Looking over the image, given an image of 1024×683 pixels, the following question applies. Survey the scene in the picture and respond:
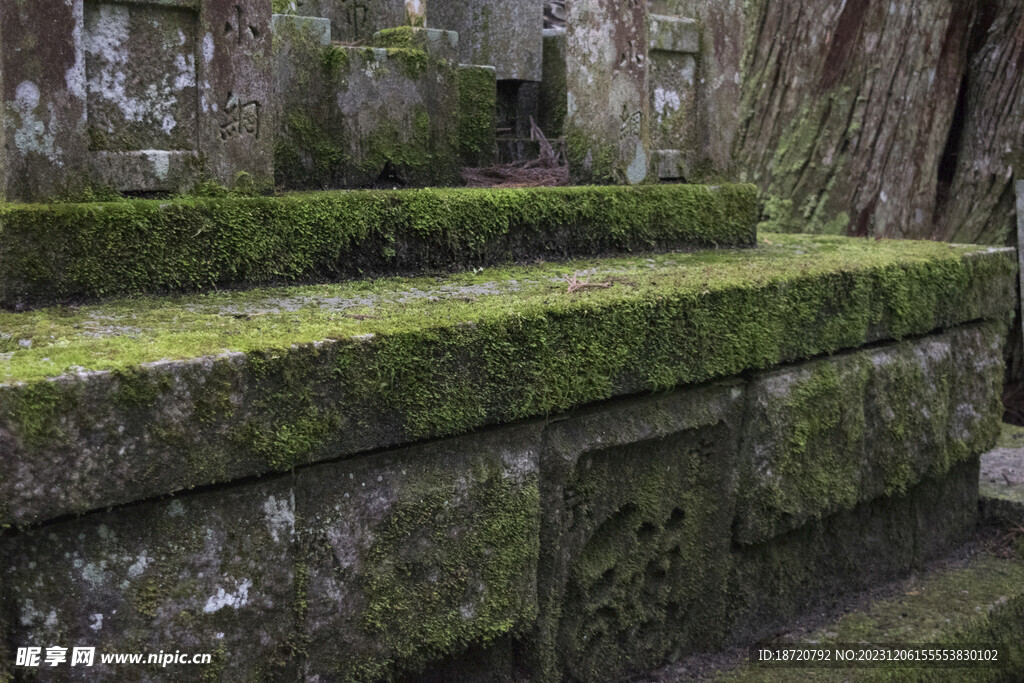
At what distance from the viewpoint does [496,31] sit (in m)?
4.62

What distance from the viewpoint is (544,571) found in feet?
7.57

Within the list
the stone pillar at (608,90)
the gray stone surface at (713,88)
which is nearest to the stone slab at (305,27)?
the stone pillar at (608,90)

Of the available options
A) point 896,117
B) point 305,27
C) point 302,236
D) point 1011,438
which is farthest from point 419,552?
point 896,117

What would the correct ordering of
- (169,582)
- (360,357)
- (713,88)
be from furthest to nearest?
(713,88) → (360,357) → (169,582)

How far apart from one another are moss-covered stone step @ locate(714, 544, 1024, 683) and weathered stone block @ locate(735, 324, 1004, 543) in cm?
38

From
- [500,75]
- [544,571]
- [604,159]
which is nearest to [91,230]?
[544,571]

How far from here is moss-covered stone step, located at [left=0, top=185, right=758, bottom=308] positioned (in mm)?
2215

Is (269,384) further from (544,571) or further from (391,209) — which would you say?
(391,209)

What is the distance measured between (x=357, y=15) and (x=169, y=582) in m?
3.06

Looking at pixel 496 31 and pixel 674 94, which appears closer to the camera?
pixel 674 94

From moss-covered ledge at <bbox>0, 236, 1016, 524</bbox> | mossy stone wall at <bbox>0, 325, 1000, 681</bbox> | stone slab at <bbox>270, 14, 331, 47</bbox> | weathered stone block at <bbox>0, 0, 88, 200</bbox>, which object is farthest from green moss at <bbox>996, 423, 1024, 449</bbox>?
weathered stone block at <bbox>0, 0, 88, 200</bbox>

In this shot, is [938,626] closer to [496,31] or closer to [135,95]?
[135,95]

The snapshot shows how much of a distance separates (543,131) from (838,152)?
2.40 m

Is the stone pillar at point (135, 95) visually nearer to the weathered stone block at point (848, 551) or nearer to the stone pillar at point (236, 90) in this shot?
the stone pillar at point (236, 90)
